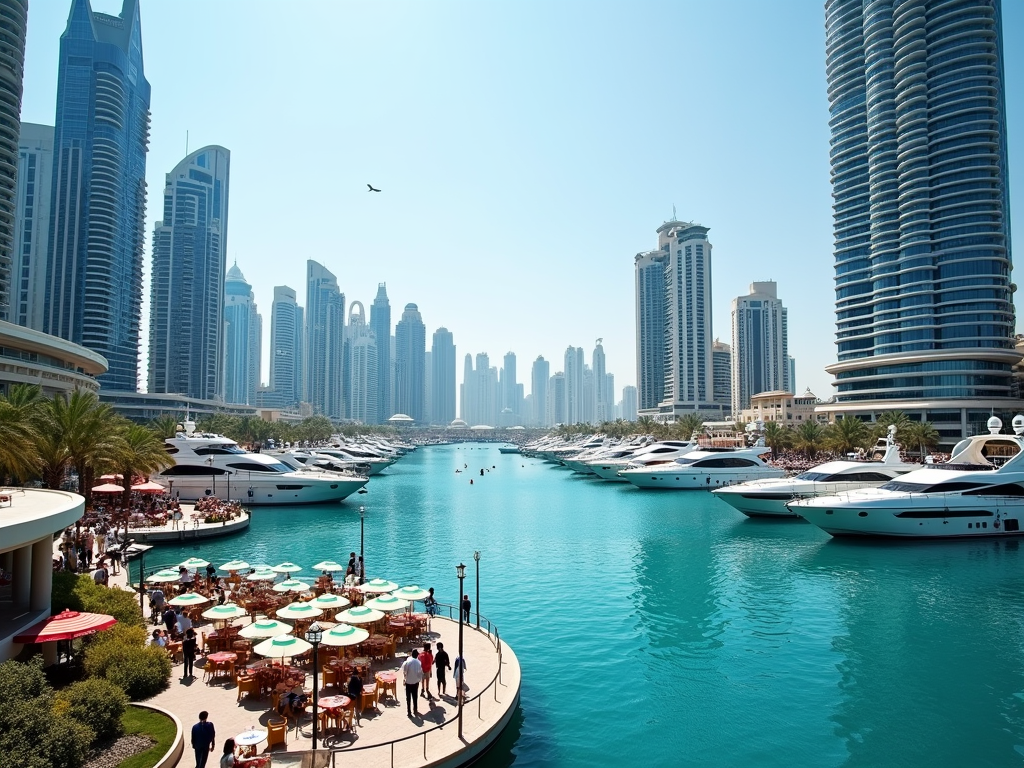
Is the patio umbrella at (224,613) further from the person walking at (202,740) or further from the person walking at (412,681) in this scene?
the person walking at (202,740)

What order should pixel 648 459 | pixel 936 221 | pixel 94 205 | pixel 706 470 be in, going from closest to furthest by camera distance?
pixel 706 470
pixel 648 459
pixel 936 221
pixel 94 205

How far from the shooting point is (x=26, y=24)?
95562 millimetres

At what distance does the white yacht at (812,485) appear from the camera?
4588cm

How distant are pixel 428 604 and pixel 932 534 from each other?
3336 cm

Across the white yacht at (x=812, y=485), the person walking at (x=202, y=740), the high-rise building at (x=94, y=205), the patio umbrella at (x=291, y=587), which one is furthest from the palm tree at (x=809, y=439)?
the high-rise building at (x=94, y=205)

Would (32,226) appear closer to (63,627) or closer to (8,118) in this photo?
(8,118)

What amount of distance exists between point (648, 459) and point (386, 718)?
67.3m

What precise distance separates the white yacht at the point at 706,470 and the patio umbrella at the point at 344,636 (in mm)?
58728

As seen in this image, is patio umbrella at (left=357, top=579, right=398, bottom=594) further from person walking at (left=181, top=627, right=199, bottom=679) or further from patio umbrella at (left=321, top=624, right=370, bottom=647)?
person walking at (left=181, top=627, right=199, bottom=679)

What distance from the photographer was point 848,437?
78.8m

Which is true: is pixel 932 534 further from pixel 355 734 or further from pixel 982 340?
pixel 982 340

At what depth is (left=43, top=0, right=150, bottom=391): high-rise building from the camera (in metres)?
136

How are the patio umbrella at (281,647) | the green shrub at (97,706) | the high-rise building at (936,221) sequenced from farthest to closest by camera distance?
the high-rise building at (936,221) → the patio umbrella at (281,647) → the green shrub at (97,706)

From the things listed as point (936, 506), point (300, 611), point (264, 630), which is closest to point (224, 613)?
point (300, 611)
